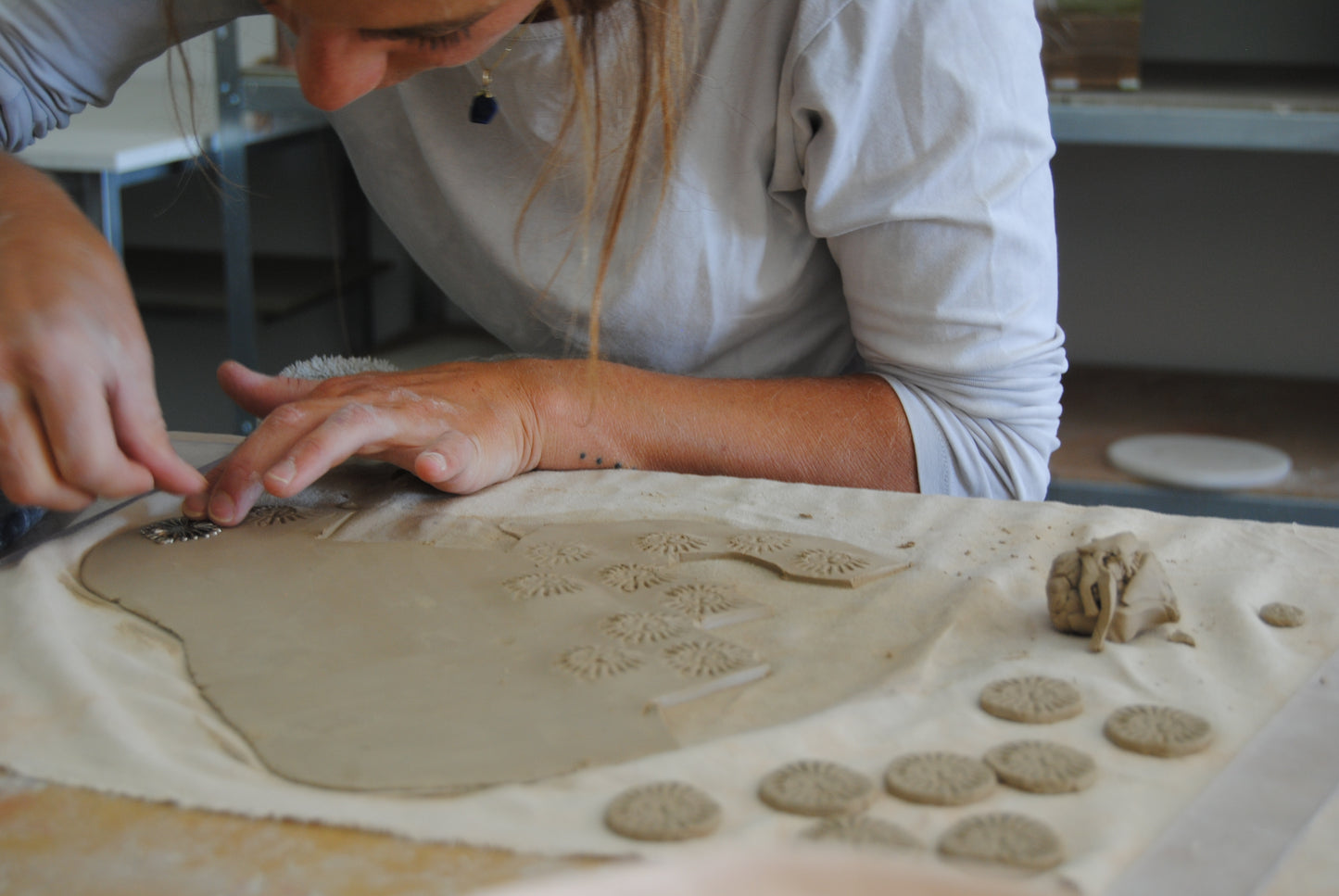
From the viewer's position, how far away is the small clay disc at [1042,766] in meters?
0.53

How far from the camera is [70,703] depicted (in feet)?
1.96

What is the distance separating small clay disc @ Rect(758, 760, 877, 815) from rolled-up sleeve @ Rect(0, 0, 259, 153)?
2.76 ft

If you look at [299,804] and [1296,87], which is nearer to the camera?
[299,804]

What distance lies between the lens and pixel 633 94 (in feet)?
3.28

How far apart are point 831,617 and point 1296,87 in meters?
1.66

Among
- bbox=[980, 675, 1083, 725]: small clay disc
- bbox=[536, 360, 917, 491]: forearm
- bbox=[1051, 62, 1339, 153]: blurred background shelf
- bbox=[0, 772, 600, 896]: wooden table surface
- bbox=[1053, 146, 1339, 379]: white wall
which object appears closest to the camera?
bbox=[0, 772, 600, 896]: wooden table surface

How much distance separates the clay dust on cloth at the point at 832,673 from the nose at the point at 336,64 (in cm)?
29

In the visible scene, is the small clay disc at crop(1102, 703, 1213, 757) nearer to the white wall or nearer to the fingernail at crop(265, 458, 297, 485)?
the fingernail at crop(265, 458, 297, 485)

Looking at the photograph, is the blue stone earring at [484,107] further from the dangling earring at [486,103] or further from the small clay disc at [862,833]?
the small clay disc at [862,833]

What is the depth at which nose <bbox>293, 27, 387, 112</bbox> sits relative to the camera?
721 mm

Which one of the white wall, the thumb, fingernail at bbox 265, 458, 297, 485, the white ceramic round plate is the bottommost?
the white ceramic round plate

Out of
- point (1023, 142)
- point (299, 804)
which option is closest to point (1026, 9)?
point (1023, 142)

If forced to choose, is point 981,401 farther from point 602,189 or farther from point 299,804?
point 299,804

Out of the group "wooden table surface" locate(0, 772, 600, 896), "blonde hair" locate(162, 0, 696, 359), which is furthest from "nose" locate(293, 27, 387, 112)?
"wooden table surface" locate(0, 772, 600, 896)
